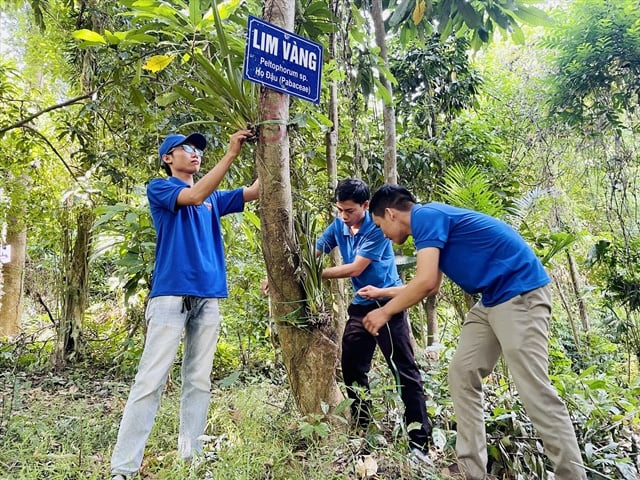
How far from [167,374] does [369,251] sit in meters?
1.30

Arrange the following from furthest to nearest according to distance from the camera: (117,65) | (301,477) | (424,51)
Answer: (424,51), (117,65), (301,477)

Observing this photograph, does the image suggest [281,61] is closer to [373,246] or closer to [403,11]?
[373,246]

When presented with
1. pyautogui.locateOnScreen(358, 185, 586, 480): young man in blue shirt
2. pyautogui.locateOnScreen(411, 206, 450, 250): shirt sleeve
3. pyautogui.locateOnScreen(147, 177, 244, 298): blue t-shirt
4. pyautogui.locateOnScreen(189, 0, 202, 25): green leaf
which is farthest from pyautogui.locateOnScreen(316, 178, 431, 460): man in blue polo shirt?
pyautogui.locateOnScreen(189, 0, 202, 25): green leaf

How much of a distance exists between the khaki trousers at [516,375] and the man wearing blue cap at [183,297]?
132 centimetres

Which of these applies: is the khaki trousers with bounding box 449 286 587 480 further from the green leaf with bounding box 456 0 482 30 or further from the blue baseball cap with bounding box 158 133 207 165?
the green leaf with bounding box 456 0 482 30

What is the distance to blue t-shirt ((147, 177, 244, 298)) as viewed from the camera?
7.49 feet

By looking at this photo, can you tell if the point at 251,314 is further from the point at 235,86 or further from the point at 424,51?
the point at 424,51

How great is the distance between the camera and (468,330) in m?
2.38

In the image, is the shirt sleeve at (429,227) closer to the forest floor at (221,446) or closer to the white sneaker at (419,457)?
the forest floor at (221,446)

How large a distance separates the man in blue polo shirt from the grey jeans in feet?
2.41

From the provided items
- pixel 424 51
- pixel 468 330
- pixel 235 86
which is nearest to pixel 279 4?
pixel 235 86

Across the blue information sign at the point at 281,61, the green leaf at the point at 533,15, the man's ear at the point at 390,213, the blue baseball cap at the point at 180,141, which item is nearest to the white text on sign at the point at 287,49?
the blue information sign at the point at 281,61

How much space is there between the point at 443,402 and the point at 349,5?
3010 millimetres

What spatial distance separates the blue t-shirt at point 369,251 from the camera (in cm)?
272
